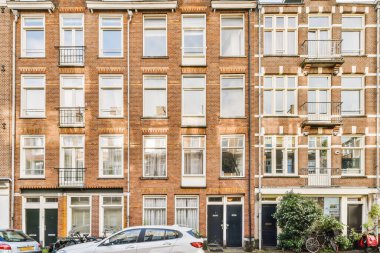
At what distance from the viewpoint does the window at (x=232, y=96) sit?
23.0 metres

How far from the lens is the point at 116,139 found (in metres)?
22.8

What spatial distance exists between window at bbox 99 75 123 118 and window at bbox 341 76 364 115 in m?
12.5

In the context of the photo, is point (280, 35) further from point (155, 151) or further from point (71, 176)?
point (71, 176)

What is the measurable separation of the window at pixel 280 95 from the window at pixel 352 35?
143 inches

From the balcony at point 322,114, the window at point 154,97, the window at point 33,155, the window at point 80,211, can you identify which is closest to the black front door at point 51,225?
the window at point 80,211

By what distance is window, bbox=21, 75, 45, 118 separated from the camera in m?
22.9

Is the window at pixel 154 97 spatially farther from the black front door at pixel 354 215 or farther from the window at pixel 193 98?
the black front door at pixel 354 215

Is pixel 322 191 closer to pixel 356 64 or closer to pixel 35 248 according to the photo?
pixel 356 64

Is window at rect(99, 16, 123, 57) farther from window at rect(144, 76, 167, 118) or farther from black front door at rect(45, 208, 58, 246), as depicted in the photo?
black front door at rect(45, 208, 58, 246)

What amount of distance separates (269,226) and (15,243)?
13115 millimetres

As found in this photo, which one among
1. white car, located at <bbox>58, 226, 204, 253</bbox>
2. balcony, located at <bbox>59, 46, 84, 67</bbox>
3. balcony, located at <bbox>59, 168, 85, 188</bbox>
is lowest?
white car, located at <bbox>58, 226, 204, 253</bbox>

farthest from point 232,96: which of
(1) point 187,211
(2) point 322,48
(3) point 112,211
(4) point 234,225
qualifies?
(3) point 112,211

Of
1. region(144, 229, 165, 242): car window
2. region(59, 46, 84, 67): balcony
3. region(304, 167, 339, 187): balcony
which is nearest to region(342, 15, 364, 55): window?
region(304, 167, 339, 187): balcony

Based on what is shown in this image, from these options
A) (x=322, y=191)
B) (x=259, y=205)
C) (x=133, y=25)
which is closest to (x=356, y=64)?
(x=322, y=191)
